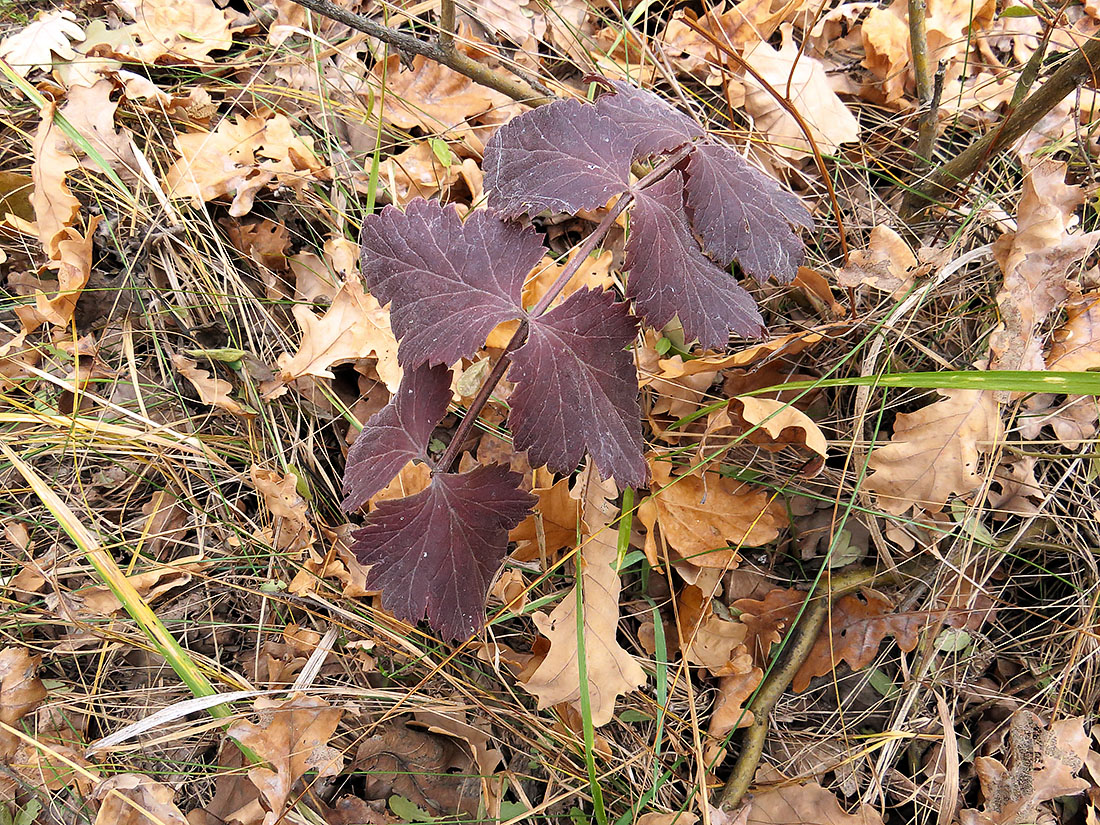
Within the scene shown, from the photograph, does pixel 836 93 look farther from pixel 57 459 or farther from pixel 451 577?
pixel 57 459

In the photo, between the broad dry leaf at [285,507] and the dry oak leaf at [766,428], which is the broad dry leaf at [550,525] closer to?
the dry oak leaf at [766,428]

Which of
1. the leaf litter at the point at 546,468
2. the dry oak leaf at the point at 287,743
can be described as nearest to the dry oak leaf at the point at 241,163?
the leaf litter at the point at 546,468

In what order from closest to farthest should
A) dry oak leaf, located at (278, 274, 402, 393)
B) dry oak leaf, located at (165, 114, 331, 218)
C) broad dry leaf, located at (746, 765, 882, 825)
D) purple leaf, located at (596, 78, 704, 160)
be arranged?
purple leaf, located at (596, 78, 704, 160)
broad dry leaf, located at (746, 765, 882, 825)
dry oak leaf, located at (278, 274, 402, 393)
dry oak leaf, located at (165, 114, 331, 218)

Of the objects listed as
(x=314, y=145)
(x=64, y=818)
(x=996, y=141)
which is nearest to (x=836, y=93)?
(x=996, y=141)

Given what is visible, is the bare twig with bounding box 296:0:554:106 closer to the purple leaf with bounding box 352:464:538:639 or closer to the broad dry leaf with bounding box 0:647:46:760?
the purple leaf with bounding box 352:464:538:639

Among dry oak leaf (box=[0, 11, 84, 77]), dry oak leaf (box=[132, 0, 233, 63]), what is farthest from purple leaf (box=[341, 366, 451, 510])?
dry oak leaf (box=[0, 11, 84, 77])

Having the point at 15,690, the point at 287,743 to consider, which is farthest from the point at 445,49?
the point at 15,690
